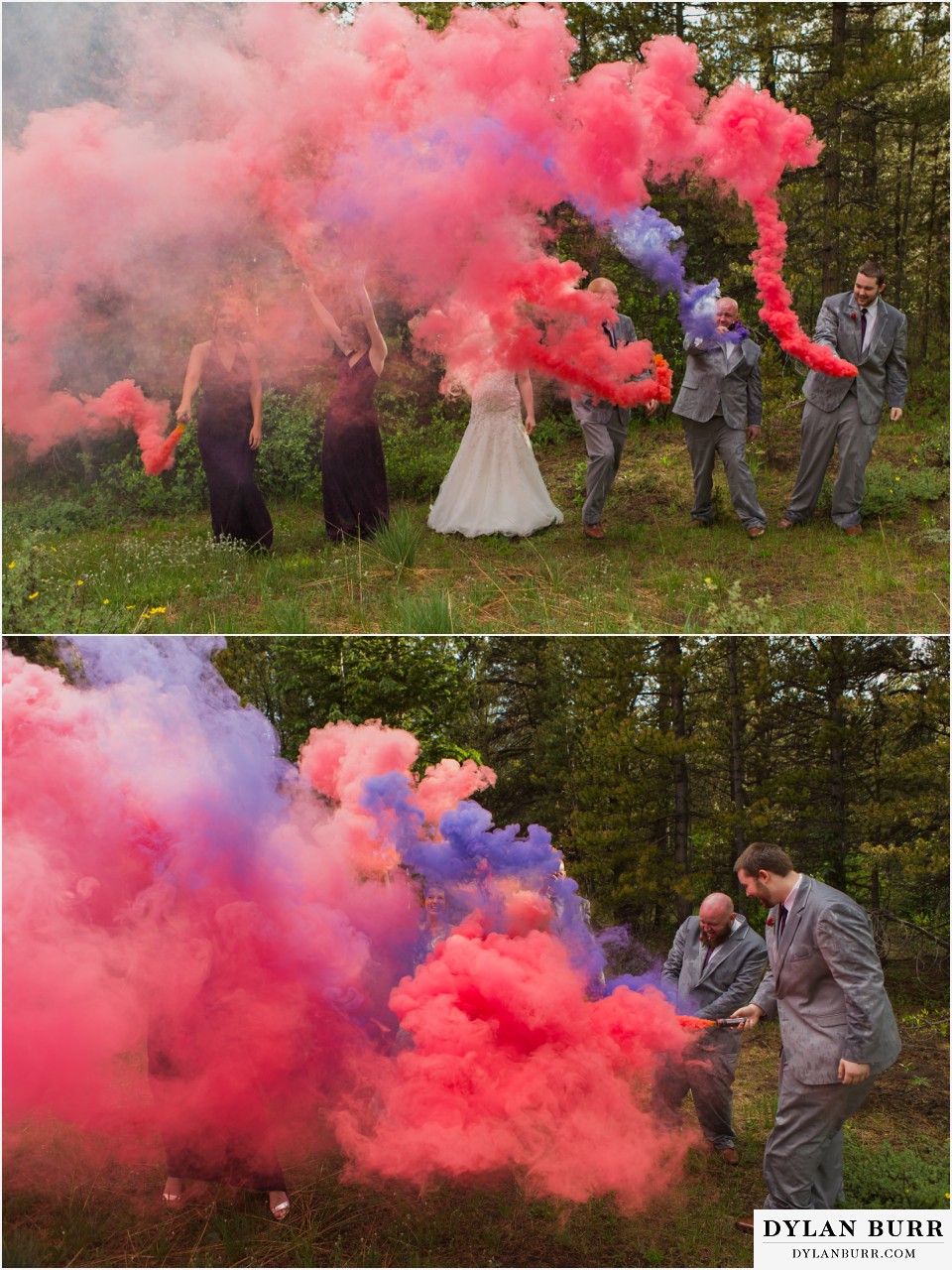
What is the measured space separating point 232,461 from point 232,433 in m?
0.21

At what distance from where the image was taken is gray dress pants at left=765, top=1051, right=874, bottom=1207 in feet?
12.3

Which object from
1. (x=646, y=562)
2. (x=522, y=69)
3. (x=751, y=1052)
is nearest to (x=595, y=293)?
(x=522, y=69)

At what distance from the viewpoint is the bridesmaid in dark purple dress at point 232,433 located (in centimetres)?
634

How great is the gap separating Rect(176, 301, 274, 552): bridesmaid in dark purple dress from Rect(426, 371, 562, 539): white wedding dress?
5.07 ft

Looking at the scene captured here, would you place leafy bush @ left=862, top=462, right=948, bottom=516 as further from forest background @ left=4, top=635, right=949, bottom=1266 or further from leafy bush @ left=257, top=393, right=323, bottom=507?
leafy bush @ left=257, top=393, right=323, bottom=507

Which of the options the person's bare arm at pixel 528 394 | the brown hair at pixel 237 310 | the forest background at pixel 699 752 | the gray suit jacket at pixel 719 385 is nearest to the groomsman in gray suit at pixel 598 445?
the gray suit jacket at pixel 719 385

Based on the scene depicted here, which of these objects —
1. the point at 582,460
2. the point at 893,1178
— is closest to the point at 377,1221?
the point at 893,1178

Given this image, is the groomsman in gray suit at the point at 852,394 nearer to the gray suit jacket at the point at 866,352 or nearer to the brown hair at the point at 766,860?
the gray suit jacket at the point at 866,352

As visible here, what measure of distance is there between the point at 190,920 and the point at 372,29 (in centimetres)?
478

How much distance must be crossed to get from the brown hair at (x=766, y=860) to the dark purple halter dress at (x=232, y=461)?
4.20 metres

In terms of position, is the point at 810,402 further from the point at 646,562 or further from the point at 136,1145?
the point at 136,1145

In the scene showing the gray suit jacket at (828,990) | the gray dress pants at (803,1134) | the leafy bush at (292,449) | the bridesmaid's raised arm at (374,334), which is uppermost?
the bridesmaid's raised arm at (374,334)

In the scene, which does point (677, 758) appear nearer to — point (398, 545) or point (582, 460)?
point (398, 545)

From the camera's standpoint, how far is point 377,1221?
388 centimetres
